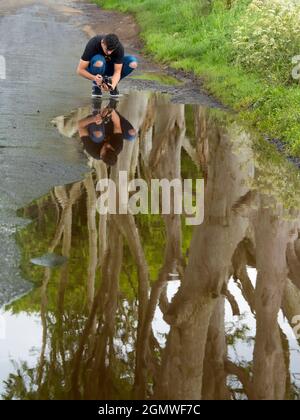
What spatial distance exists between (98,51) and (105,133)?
317 centimetres

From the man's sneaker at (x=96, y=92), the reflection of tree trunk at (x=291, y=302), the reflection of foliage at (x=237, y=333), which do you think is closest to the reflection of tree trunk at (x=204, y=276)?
the reflection of foliage at (x=237, y=333)

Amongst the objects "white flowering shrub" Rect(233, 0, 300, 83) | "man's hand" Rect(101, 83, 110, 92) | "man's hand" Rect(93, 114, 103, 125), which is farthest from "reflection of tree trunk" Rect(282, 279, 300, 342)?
"white flowering shrub" Rect(233, 0, 300, 83)

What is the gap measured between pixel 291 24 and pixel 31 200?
891cm

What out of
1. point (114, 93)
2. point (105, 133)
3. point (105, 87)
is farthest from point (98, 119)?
point (114, 93)

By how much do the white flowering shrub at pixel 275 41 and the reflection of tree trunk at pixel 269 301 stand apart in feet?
25.1

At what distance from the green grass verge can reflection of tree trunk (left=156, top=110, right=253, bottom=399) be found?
1.90m

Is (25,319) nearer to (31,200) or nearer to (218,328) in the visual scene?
(218,328)

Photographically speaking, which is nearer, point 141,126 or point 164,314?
point 164,314

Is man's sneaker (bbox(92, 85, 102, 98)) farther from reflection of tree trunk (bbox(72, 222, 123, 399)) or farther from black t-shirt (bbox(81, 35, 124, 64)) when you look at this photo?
reflection of tree trunk (bbox(72, 222, 123, 399))

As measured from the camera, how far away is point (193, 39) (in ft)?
72.2

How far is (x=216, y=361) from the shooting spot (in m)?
5.39

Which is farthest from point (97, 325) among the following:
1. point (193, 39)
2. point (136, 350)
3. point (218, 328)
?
point (193, 39)

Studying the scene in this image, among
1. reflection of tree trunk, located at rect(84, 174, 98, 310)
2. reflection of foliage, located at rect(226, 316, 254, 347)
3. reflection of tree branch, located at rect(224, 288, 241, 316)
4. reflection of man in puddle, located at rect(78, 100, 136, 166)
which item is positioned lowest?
reflection of foliage, located at rect(226, 316, 254, 347)

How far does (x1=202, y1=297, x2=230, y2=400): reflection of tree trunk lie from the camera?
16.3 ft
